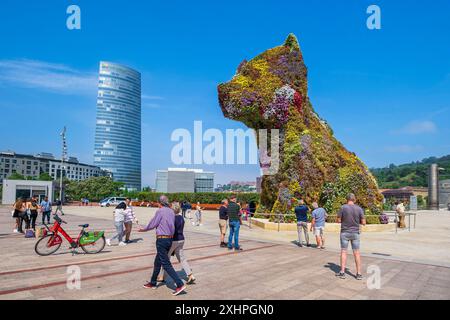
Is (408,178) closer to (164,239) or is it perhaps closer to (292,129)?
(292,129)

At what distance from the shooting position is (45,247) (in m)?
9.62

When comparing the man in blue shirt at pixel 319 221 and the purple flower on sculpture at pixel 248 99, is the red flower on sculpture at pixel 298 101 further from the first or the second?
the man in blue shirt at pixel 319 221

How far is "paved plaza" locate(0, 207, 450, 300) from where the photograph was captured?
6027 millimetres

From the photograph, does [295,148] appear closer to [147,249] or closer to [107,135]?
[147,249]

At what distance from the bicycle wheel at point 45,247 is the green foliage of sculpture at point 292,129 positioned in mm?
11000

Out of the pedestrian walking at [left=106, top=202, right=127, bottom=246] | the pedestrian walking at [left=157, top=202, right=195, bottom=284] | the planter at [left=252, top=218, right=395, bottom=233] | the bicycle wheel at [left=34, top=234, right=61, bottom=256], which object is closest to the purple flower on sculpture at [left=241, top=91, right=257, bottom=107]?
the planter at [left=252, top=218, right=395, bottom=233]

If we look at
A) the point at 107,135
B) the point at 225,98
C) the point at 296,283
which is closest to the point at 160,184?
the point at 107,135

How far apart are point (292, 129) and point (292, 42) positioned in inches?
214

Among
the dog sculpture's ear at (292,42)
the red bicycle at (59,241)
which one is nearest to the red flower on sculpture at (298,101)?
the dog sculpture's ear at (292,42)

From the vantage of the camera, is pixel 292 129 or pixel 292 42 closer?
pixel 292 129

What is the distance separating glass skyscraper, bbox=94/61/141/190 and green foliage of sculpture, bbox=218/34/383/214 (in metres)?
174

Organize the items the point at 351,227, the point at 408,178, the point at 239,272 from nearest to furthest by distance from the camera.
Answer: the point at 351,227, the point at 239,272, the point at 408,178

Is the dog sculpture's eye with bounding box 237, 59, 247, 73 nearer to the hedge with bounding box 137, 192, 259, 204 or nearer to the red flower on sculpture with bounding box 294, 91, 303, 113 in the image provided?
the red flower on sculpture with bounding box 294, 91, 303, 113

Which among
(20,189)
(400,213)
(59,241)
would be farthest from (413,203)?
(20,189)
